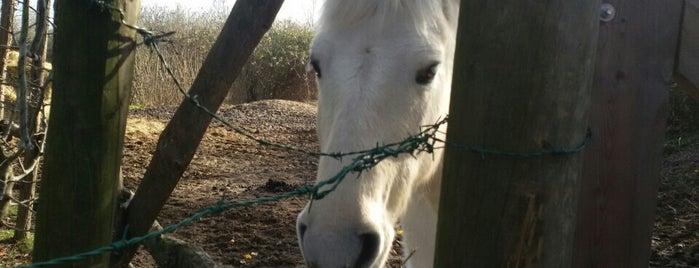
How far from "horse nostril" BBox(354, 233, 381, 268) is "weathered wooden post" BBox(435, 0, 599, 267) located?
0.81m

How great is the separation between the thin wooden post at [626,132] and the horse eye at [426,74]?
705mm

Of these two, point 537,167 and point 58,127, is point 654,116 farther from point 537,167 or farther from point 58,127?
point 58,127

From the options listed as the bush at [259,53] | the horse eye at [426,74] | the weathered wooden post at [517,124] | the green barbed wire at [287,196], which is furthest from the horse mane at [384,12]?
the bush at [259,53]

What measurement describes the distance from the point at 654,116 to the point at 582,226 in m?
0.38

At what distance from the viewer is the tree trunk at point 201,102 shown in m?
2.97

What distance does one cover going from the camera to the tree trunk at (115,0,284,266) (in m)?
2.97

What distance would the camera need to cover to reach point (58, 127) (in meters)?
1.53

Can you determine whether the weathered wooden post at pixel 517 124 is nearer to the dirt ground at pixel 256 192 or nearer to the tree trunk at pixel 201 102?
the tree trunk at pixel 201 102

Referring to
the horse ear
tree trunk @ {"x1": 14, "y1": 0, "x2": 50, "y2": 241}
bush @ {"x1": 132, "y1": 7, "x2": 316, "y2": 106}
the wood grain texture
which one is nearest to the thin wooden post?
the wood grain texture

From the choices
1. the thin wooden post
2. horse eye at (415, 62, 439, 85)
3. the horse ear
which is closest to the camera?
the thin wooden post

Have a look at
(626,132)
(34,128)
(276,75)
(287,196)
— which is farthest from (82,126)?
(276,75)

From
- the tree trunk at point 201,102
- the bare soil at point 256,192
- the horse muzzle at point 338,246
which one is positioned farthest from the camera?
the bare soil at point 256,192

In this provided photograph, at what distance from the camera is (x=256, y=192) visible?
629 centimetres

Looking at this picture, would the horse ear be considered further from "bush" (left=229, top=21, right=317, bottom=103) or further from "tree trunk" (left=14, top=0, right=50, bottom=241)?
"bush" (left=229, top=21, right=317, bottom=103)
